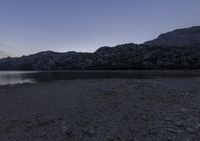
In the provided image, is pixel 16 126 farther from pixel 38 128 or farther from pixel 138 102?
pixel 138 102

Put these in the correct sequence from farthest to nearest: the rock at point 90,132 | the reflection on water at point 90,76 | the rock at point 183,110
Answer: the reflection on water at point 90,76
the rock at point 183,110
the rock at point 90,132

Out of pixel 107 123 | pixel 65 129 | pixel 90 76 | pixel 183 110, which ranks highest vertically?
pixel 183 110

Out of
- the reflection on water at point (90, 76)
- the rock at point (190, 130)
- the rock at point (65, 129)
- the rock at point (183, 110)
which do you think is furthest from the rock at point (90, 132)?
the reflection on water at point (90, 76)

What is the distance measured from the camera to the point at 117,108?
13.7m

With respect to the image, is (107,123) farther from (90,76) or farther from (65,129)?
(90,76)

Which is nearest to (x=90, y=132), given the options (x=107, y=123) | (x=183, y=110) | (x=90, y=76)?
(x=107, y=123)

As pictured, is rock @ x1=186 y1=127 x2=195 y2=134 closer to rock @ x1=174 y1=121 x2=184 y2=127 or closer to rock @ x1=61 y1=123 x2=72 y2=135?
rock @ x1=174 y1=121 x2=184 y2=127

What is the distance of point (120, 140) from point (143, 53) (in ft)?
638

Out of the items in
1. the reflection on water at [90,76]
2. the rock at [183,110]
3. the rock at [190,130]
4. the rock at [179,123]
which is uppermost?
the rock at [183,110]

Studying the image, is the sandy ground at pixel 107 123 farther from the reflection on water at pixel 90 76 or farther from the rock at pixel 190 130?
the reflection on water at pixel 90 76

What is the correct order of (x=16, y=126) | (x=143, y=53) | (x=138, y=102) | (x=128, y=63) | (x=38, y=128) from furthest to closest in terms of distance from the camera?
(x=143, y=53)
(x=128, y=63)
(x=138, y=102)
(x=16, y=126)
(x=38, y=128)

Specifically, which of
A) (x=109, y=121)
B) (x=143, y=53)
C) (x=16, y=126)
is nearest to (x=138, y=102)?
(x=109, y=121)

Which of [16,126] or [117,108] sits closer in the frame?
[16,126]

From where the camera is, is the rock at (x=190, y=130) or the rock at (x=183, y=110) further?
the rock at (x=183, y=110)
